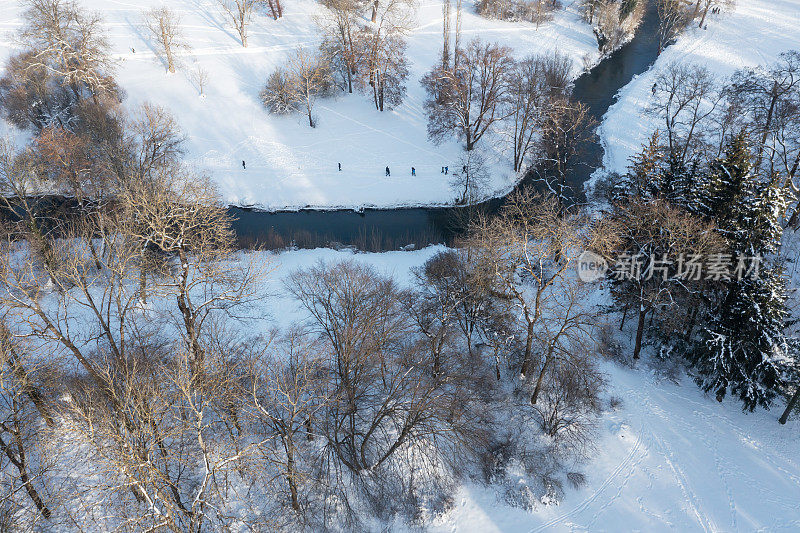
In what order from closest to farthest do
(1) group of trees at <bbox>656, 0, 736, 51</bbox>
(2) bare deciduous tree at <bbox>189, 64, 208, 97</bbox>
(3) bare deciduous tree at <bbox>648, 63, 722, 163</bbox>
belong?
1. (3) bare deciduous tree at <bbox>648, 63, 722, 163</bbox>
2. (2) bare deciduous tree at <bbox>189, 64, 208, 97</bbox>
3. (1) group of trees at <bbox>656, 0, 736, 51</bbox>

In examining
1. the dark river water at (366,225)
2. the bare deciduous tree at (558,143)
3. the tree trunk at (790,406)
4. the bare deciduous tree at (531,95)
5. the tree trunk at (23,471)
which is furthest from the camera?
the bare deciduous tree at (531,95)

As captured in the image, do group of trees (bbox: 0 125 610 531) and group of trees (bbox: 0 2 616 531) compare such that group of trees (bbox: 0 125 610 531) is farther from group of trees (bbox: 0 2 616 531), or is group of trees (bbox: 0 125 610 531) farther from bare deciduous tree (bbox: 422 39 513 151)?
bare deciduous tree (bbox: 422 39 513 151)

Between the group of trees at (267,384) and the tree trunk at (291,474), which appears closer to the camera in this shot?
the tree trunk at (291,474)

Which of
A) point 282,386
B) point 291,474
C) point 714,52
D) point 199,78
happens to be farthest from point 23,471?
point 714,52

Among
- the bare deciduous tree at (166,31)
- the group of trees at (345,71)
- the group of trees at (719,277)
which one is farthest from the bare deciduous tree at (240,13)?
the group of trees at (719,277)

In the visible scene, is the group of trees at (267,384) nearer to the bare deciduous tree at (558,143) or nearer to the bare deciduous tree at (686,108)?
the bare deciduous tree at (558,143)

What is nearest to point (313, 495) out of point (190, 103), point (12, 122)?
point (190, 103)

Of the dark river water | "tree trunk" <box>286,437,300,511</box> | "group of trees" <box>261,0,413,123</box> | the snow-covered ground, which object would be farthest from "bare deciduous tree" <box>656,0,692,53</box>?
"tree trunk" <box>286,437,300,511</box>
